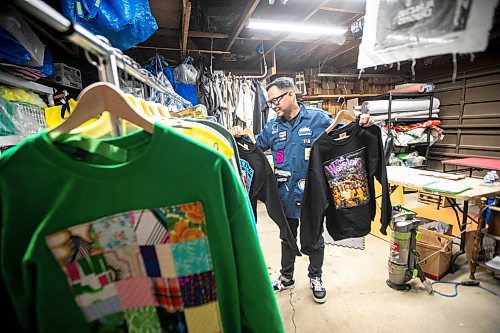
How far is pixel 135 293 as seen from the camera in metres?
0.60

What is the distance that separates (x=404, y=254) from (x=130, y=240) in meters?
2.23

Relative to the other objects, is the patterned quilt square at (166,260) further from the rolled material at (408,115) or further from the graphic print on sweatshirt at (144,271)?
the rolled material at (408,115)

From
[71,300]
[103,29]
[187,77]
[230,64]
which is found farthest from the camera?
[230,64]

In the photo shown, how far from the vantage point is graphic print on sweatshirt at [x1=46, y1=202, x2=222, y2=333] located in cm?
55

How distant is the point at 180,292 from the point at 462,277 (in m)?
2.80

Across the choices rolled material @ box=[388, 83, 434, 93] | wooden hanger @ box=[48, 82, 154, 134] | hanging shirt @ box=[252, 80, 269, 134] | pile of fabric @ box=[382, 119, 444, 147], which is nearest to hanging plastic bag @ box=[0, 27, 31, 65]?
wooden hanger @ box=[48, 82, 154, 134]

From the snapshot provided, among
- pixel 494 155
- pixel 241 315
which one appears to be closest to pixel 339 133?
pixel 241 315

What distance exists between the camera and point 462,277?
2229 millimetres

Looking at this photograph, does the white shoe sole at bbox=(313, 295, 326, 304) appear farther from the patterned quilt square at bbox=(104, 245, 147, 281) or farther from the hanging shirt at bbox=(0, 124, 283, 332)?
the patterned quilt square at bbox=(104, 245, 147, 281)

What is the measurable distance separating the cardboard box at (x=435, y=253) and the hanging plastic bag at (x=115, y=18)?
9.71ft

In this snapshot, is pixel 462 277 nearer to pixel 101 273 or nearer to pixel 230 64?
pixel 101 273

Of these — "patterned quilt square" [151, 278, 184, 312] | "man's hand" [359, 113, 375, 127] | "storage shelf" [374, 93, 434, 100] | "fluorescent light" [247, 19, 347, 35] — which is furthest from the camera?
"storage shelf" [374, 93, 434, 100]

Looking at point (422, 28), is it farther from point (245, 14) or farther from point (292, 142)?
point (245, 14)

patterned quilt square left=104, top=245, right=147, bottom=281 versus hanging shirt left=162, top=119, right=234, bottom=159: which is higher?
hanging shirt left=162, top=119, right=234, bottom=159
